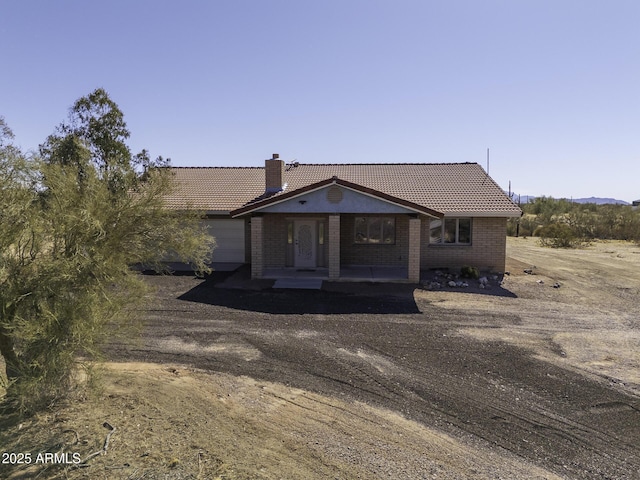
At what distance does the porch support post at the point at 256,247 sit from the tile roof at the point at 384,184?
12.2 feet

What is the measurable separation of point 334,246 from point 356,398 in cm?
977

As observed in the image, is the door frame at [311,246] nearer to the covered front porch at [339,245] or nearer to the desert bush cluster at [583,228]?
the covered front porch at [339,245]

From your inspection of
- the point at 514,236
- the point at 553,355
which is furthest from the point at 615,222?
the point at 553,355

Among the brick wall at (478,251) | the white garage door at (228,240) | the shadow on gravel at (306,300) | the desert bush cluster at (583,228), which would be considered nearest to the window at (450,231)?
the brick wall at (478,251)

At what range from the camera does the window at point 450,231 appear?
19.1 meters

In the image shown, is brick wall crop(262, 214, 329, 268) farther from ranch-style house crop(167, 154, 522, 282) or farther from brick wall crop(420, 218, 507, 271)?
brick wall crop(420, 218, 507, 271)

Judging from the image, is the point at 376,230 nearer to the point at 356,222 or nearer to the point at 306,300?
the point at 356,222

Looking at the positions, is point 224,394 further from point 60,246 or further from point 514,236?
point 514,236

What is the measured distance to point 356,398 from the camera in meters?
6.85

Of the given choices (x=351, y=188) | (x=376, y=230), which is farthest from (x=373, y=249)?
(x=351, y=188)

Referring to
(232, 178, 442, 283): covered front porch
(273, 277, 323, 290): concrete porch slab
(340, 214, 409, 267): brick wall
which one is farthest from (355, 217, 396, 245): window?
(273, 277, 323, 290): concrete porch slab

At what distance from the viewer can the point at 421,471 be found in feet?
16.2

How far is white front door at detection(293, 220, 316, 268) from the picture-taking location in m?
19.0

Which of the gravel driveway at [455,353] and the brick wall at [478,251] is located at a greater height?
the brick wall at [478,251]
